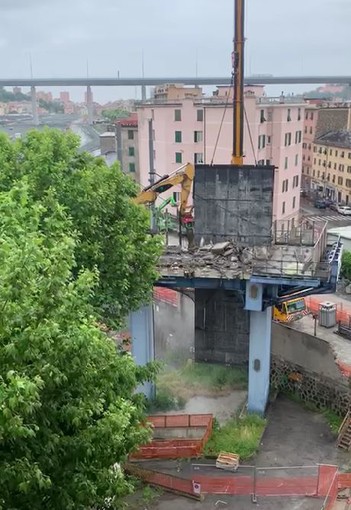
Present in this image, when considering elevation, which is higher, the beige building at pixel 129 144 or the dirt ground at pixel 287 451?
the beige building at pixel 129 144

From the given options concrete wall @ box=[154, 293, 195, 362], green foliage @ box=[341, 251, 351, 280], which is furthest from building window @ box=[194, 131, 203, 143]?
concrete wall @ box=[154, 293, 195, 362]

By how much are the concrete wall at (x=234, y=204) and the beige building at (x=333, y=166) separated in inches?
1695

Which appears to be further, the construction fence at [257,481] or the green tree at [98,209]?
the construction fence at [257,481]

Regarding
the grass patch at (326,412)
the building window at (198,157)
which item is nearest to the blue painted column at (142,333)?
the grass patch at (326,412)

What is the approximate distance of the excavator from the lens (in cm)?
2673

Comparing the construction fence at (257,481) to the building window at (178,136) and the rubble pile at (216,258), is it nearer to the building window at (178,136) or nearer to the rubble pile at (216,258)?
the rubble pile at (216,258)

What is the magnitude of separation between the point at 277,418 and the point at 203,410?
132 inches

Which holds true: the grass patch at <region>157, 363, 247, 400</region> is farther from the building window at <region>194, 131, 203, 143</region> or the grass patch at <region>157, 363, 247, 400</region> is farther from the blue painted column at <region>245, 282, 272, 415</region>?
the building window at <region>194, 131, 203, 143</region>

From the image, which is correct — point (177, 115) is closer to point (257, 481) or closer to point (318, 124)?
point (318, 124)

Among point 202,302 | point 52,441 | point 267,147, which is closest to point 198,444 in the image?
point 202,302

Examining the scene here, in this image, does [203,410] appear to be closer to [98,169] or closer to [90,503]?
[98,169]

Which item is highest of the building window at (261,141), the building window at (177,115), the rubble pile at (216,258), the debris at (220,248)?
the building window at (177,115)

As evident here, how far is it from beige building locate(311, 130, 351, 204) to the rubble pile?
45.2m

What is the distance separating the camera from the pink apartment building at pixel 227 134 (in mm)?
44531
